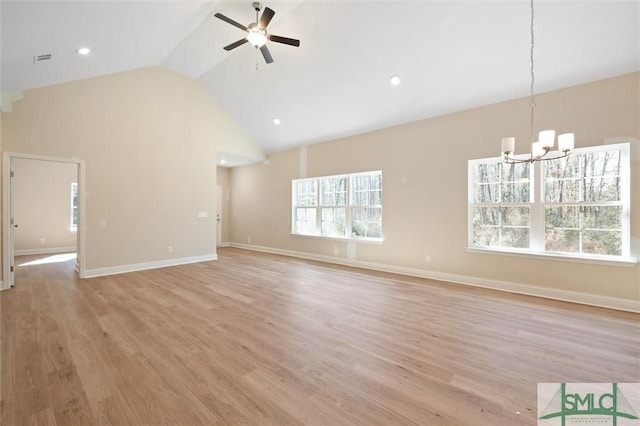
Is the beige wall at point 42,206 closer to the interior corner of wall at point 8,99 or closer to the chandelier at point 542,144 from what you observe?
the interior corner of wall at point 8,99

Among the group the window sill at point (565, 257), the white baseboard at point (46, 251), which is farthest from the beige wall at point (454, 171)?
the white baseboard at point (46, 251)

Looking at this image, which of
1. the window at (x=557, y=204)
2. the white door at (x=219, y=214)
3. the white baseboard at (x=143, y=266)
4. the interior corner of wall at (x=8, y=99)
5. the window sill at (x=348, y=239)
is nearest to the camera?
the window at (x=557, y=204)

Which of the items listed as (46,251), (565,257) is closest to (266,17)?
(565,257)

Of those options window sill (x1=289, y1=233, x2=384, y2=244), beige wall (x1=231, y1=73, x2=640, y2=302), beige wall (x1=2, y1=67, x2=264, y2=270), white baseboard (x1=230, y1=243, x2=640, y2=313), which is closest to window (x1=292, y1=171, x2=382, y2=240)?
window sill (x1=289, y1=233, x2=384, y2=244)

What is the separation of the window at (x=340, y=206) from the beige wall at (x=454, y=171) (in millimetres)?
212

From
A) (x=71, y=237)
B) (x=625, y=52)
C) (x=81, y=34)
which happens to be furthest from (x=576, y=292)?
(x=71, y=237)

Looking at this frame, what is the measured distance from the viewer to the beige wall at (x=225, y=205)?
8953mm

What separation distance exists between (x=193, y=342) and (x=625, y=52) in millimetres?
5477

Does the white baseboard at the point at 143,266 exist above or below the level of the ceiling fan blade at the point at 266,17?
below

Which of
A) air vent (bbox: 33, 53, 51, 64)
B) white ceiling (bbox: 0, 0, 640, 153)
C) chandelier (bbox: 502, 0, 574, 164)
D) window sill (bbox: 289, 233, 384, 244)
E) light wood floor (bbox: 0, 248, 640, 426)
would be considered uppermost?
white ceiling (bbox: 0, 0, 640, 153)

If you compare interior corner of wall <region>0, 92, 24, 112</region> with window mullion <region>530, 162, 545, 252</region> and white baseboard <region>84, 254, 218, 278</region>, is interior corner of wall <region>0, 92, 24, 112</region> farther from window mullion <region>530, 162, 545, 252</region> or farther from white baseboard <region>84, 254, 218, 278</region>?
window mullion <region>530, 162, 545, 252</region>

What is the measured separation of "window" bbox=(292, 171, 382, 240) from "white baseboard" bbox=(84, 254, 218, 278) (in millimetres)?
2339

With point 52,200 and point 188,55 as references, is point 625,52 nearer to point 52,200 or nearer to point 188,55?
point 188,55

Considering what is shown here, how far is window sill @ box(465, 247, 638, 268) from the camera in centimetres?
326
